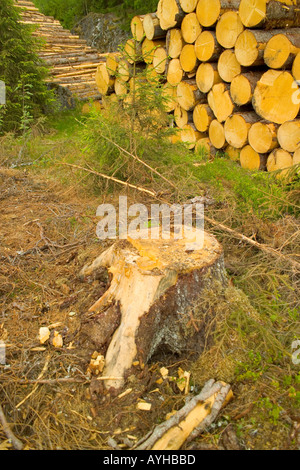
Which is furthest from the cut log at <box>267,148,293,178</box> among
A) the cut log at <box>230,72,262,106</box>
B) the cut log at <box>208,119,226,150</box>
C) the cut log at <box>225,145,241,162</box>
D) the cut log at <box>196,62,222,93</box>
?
the cut log at <box>196,62,222,93</box>

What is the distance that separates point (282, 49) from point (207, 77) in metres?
1.34

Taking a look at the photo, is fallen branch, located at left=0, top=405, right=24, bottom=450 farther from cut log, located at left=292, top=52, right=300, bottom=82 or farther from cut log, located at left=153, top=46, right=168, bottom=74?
cut log, located at left=153, top=46, right=168, bottom=74

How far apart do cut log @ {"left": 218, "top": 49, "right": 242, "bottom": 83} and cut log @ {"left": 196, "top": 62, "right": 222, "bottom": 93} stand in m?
0.13

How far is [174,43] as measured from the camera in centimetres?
604

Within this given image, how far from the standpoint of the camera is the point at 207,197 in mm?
3818

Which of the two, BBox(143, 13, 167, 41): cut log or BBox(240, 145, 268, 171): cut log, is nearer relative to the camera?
BBox(240, 145, 268, 171): cut log

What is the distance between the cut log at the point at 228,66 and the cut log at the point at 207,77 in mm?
130

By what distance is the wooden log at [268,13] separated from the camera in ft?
15.4

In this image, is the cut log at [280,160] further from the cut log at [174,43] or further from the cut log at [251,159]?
the cut log at [174,43]

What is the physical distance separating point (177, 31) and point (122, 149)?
3044 mm

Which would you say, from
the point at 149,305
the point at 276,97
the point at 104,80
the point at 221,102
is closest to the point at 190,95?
the point at 221,102

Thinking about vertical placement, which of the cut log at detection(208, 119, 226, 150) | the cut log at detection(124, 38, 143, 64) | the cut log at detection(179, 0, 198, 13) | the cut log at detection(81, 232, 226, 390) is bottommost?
the cut log at detection(81, 232, 226, 390)

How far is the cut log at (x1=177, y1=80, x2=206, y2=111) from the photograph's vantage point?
5.99 metres
